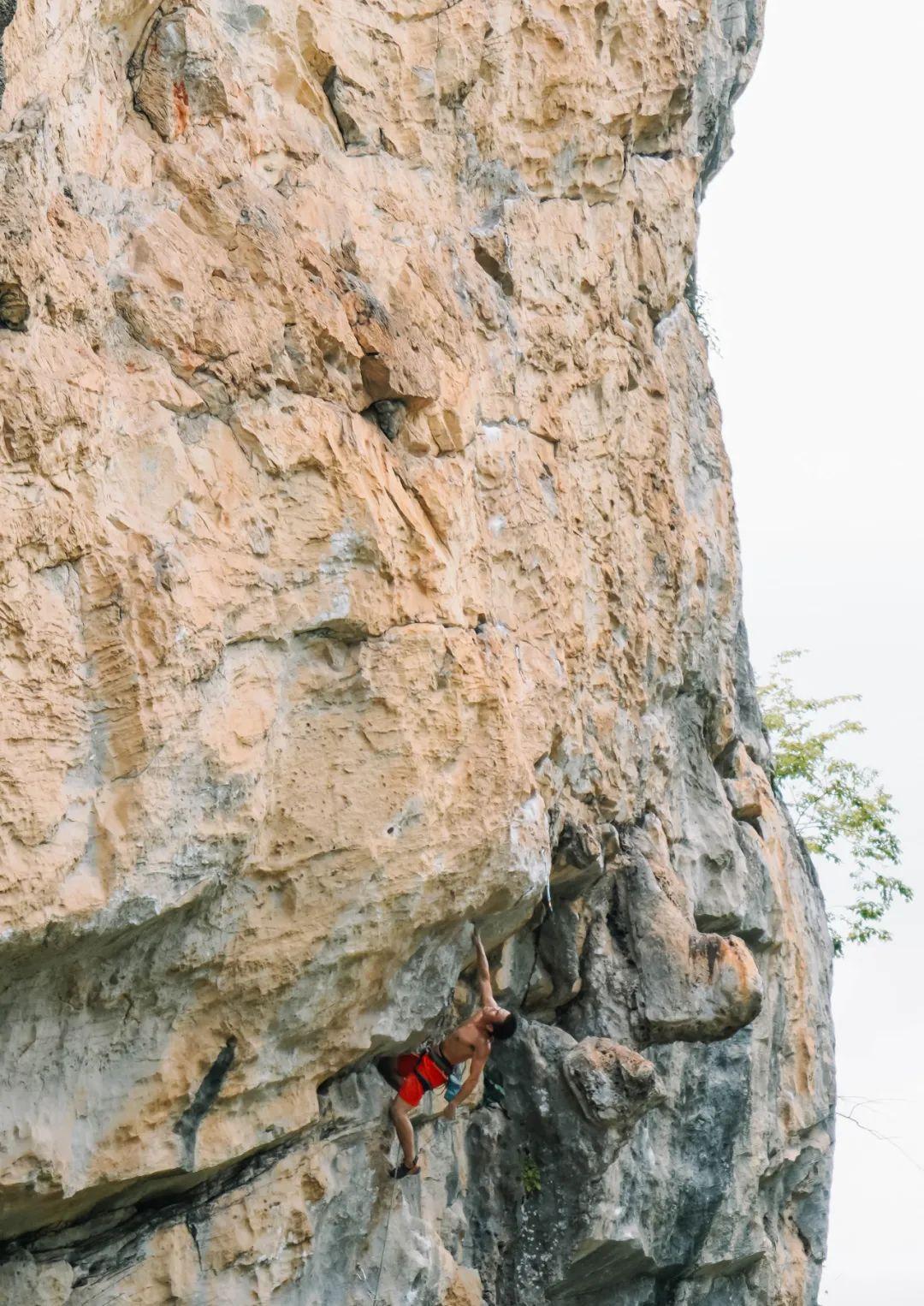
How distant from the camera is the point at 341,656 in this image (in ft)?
20.5

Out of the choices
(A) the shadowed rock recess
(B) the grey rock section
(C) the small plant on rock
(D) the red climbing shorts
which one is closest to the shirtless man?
(D) the red climbing shorts

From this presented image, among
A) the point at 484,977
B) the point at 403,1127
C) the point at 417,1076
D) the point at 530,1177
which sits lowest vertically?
the point at 530,1177

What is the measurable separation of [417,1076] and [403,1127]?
25cm

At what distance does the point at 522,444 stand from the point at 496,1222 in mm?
4330

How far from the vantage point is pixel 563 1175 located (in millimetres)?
8133

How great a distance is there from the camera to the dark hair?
733 centimetres

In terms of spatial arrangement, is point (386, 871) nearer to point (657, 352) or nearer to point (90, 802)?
point (90, 802)

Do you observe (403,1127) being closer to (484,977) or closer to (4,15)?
(484,977)

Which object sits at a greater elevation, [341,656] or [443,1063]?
[341,656]

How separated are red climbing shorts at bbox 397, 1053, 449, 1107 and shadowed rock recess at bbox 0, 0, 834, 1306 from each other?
139mm

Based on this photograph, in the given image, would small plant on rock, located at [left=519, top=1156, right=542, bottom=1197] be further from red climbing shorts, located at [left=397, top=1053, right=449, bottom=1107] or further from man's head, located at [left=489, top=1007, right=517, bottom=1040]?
red climbing shorts, located at [left=397, top=1053, right=449, bottom=1107]

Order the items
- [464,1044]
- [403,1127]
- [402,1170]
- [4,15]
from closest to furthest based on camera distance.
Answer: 1. [4,15]
2. [403,1127]
3. [402,1170]
4. [464,1044]

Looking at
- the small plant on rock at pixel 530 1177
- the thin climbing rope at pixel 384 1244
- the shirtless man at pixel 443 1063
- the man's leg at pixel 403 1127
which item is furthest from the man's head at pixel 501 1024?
the small plant on rock at pixel 530 1177

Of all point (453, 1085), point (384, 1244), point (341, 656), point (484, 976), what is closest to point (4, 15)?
point (341, 656)
